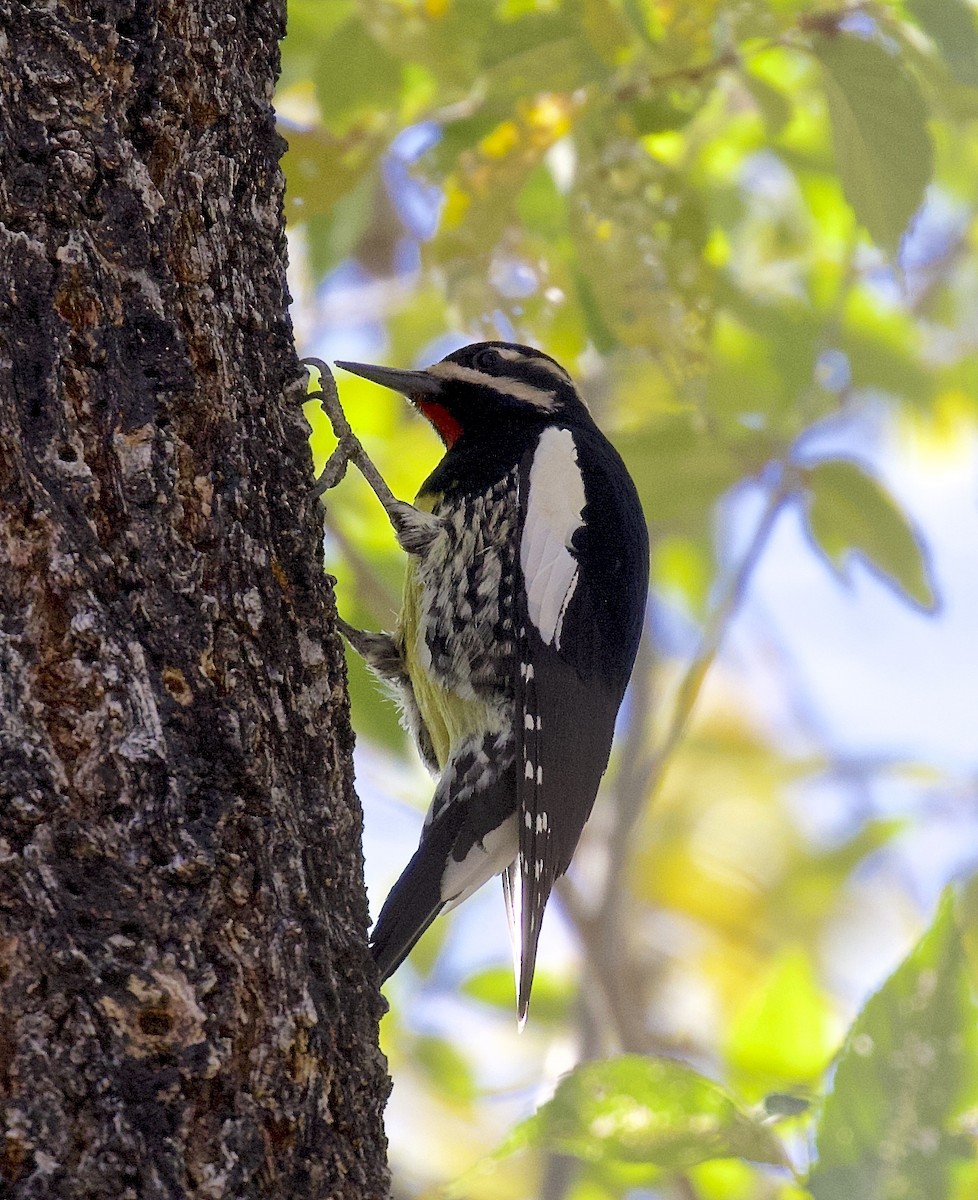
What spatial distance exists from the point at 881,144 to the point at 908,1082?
1306mm

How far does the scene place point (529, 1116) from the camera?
1.95 m

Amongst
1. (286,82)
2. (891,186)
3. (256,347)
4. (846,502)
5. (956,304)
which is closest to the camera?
(256,347)

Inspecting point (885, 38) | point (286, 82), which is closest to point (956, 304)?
point (286, 82)

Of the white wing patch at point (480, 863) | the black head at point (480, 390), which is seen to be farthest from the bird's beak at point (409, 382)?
the white wing patch at point (480, 863)

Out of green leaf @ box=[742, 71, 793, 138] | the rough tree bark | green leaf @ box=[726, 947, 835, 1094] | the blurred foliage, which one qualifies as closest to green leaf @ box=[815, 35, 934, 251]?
the blurred foliage

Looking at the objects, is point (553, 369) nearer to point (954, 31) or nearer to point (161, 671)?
point (954, 31)

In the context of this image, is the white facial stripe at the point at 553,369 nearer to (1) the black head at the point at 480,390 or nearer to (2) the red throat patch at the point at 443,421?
(1) the black head at the point at 480,390

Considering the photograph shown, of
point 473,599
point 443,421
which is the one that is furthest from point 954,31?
point 443,421

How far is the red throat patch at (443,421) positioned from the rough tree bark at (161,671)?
4.49 feet

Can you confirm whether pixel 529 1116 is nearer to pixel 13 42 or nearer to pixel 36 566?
pixel 36 566

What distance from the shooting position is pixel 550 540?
2672 millimetres

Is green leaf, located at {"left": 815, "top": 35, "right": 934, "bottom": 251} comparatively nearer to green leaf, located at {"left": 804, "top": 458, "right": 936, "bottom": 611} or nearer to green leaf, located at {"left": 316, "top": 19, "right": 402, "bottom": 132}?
green leaf, located at {"left": 804, "top": 458, "right": 936, "bottom": 611}

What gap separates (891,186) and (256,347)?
103 cm

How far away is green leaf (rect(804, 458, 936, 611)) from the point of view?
2.61 metres
